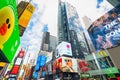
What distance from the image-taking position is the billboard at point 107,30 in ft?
95.7

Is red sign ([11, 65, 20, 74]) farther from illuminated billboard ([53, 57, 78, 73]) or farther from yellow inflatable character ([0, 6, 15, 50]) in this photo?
yellow inflatable character ([0, 6, 15, 50])

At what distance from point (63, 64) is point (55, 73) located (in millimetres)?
5794

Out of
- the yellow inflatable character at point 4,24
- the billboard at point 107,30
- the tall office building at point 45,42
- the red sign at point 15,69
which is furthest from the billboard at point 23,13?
the tall office building at point 45,42

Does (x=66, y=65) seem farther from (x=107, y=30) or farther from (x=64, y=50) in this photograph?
(x=107, y=30)

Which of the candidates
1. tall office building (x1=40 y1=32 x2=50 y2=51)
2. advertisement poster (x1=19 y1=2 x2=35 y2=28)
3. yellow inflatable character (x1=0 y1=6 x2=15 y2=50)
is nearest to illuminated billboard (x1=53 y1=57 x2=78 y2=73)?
advertisement poster (x1=19 y1=2 x2=35 y2=28)

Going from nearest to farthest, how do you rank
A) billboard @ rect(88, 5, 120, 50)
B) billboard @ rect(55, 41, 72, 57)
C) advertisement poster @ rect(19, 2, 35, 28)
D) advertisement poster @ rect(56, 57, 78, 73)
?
advertisement poster @ rect(19, 2, 35, 28), billboard @ rect(88, 5, 120, 50), advertisement poster @ rect(56, 57, 78, 73), billboard @ rect(55, 41, 72, 57)

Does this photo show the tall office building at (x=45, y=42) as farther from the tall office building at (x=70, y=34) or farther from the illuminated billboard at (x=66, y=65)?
the illuminated billboard at (x=66, y=65)

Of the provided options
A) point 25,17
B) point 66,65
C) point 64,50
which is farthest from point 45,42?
point 25,17

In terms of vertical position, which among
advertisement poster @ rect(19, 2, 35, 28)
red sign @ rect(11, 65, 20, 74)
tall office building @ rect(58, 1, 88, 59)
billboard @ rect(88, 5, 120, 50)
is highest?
tall office building @ rect(58, 1, 88, 59)

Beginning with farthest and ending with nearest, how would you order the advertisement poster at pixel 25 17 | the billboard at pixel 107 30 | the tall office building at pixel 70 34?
the tall office building at pixel 70 34
the billboard at pixel 107 30
the advertisement poster at pixel 25 17

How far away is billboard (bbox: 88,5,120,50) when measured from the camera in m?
29.2

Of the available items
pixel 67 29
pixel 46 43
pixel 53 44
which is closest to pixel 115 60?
pixel 67 29

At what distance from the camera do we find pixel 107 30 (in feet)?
105

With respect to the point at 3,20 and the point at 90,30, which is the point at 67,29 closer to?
the point at 90,30
